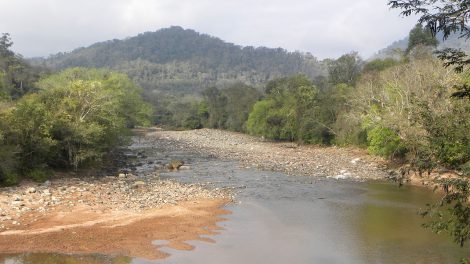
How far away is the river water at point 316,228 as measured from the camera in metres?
19.5

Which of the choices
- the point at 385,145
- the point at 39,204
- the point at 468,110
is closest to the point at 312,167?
the point at 385,145

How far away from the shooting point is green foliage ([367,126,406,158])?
4302cm

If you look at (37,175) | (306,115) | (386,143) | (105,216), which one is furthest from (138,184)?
(306,115)

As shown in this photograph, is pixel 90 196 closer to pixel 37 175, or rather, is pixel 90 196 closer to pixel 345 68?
pixel 37 175

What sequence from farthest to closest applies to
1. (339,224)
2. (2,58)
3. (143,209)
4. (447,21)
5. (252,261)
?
(2,58) → (143,209) → (339,224) → (252,261) → (447,21)

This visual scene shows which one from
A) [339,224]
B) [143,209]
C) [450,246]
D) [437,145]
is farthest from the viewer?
[143,209]

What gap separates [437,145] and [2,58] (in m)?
84.4

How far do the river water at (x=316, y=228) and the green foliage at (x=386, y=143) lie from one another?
317 inches

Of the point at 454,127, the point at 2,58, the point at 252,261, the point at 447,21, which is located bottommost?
the point at 252,261

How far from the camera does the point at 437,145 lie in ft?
40.8

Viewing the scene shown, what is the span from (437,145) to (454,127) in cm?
82

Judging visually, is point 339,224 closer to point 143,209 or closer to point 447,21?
point 143,209

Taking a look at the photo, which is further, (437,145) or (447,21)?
(437,145)

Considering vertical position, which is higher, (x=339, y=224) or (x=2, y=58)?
(x=2, y=58)
